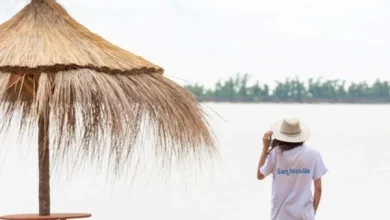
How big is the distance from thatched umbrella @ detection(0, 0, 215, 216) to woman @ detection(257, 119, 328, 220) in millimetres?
1272

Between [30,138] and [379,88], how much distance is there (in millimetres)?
14994

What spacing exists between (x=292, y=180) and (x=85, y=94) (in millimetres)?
1543

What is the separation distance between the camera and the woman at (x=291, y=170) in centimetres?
589

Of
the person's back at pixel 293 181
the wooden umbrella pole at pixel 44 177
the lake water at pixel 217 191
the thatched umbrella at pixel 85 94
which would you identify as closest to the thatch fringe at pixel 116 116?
the thatched umbrella at pixel 85 94

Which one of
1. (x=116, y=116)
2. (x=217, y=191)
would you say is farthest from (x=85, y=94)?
(x=217, y=191)

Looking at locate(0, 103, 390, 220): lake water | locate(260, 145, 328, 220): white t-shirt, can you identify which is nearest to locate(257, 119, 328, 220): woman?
locate(260, 145, 328, 220): white t-shirt

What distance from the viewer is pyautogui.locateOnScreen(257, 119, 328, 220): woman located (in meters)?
5.89

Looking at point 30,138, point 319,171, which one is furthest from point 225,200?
point 319,171

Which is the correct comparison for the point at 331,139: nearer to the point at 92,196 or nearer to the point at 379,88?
the point at 379,88

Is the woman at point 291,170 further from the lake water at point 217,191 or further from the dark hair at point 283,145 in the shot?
the lake water at point 217,191

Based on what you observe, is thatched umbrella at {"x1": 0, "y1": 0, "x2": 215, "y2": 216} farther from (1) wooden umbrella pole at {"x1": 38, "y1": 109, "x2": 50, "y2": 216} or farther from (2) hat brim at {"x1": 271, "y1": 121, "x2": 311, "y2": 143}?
(2) hat brim at {"x1": 271, "y1": 121, "x2": 311, "y2": 143}

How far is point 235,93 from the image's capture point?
64.5ft

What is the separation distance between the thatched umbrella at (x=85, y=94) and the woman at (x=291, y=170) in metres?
1.27

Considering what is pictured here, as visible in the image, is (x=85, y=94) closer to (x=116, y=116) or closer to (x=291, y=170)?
(x=116, y=116)
